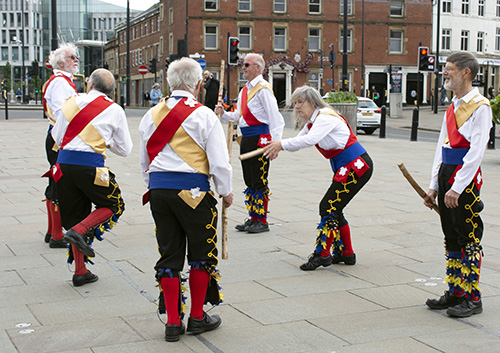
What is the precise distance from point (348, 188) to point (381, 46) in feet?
175

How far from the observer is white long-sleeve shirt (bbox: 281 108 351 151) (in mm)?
5684

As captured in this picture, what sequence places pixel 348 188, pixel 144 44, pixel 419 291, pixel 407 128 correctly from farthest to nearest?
pixel 144 44 → pixel 407 128 → pixel 348 188 → pixel 419 291

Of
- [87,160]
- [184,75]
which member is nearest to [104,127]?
[87,160]

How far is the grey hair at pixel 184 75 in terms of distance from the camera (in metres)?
4.29

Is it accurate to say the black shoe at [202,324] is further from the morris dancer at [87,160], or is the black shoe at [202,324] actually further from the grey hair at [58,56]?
the grey hair at [58,56]

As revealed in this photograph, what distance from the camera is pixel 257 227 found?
24.9 ft

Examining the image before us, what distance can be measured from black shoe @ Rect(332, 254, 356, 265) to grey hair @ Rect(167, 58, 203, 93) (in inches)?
98.9

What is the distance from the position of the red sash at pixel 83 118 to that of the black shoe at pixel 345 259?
2.44 m

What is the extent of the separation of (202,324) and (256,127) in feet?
11.7

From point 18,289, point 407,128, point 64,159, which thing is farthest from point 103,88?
point 407,128

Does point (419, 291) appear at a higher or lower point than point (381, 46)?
lower

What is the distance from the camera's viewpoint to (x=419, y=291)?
5316mm

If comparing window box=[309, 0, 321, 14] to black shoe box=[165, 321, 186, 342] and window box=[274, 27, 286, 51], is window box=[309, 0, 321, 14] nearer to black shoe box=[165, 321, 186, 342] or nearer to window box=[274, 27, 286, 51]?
window box=[274, 27, 286, 51]

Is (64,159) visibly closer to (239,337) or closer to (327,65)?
(239,337)
